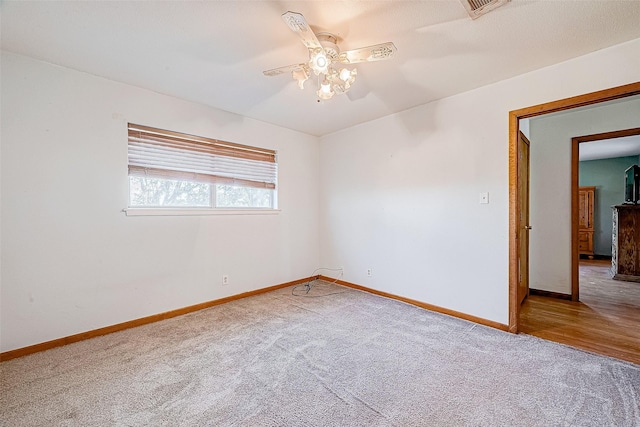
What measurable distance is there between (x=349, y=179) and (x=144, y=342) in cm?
309

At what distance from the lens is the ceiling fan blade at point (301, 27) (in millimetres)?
1430

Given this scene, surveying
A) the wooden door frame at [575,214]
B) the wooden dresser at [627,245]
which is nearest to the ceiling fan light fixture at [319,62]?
the wooden door frame at [575,214]

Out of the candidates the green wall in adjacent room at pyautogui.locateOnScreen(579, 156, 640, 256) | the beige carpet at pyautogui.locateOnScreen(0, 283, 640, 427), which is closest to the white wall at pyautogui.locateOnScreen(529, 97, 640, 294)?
the beige carpet at pyautogui.locateOnScreen(0, 283, 640, 427)

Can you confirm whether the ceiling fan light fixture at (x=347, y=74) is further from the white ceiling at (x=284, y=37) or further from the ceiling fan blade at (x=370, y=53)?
the white ceiling at (x=284, y=37)

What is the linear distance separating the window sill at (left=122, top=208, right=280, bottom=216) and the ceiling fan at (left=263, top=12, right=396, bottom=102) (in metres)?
1.87

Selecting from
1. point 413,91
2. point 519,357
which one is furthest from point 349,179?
point 519,357

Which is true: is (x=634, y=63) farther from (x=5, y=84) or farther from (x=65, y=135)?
(x=5, y=84)

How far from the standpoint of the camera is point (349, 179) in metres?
4.09

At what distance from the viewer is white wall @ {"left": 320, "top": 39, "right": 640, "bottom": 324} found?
2.44 meters

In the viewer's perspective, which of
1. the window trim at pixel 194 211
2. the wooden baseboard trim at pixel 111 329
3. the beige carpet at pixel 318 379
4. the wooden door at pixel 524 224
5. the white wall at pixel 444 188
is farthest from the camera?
the wooden door at pixel 524 224

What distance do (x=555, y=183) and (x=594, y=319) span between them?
174 centimetres

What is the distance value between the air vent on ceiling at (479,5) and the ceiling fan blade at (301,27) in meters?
Result: 0.89

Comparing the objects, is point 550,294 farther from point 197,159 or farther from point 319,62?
point 197,159

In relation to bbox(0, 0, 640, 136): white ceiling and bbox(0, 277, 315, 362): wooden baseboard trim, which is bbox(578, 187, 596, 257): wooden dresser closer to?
bbox(0, 0, 640, 136): white ceiling
